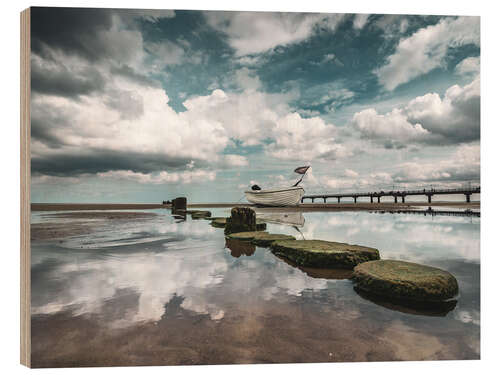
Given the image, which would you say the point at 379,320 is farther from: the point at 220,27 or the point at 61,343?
the point at 220,27

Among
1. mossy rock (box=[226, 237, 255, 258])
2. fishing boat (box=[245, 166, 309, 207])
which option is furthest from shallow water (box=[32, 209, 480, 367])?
fishing boat (box=[245, 166, 309, 207])

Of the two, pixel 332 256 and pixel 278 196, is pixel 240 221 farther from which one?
pixel 278 196

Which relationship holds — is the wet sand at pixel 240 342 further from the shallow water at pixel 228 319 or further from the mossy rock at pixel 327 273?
the mossy rock at pixel 327 273

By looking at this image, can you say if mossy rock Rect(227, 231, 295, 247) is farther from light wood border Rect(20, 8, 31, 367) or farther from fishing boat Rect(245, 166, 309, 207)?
fishing boat Rect(245, 166, 309, 207)

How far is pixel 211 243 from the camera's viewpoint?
26.2 feet

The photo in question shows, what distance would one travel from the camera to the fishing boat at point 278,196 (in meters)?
33.0

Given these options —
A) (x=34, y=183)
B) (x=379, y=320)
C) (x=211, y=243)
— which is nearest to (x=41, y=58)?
(x=34, y=183)

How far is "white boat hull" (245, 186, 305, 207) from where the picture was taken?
3312 centimetres

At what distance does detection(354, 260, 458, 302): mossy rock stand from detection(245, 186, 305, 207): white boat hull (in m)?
28.3

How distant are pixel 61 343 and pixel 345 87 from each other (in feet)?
22.2

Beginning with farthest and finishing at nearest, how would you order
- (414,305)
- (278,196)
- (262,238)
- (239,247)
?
(278,196) → (262,238) → (239,247) → (414,305)

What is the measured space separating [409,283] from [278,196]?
3140cm

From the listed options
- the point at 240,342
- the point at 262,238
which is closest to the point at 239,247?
the point at 262,238

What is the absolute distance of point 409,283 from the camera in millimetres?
3613
